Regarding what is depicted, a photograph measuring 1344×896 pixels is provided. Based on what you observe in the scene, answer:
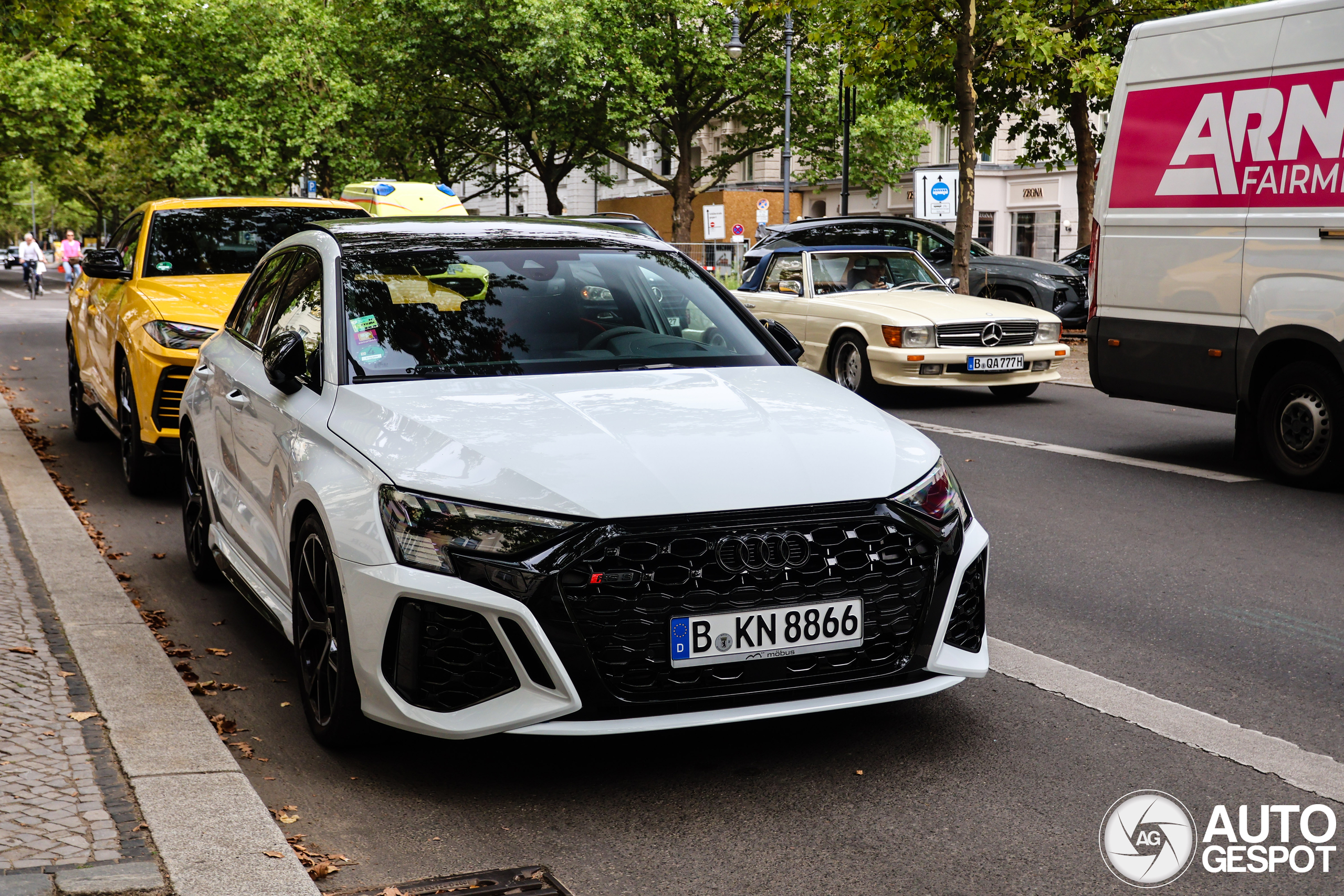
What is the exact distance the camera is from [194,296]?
8781 millimetres

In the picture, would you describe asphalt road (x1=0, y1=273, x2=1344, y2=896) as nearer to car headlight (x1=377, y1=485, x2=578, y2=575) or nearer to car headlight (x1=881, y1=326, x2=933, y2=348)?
car headlight (x1=377, y1=485, x2=578, y2=575)

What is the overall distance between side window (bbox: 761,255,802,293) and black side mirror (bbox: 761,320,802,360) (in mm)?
9521

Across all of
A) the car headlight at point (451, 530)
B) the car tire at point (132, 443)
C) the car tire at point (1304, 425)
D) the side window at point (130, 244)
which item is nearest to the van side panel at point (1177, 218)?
the car tire at point (1304, 425)

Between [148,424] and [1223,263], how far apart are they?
6606mm

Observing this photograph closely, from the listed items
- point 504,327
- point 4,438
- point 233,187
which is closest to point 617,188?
point 233,187

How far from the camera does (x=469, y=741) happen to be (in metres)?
4.39

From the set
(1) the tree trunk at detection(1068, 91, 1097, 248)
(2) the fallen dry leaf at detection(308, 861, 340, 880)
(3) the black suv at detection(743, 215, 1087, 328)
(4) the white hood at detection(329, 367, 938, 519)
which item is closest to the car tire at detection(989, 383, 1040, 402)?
(3) the black suv at detection(743, 215, 1087, 328)

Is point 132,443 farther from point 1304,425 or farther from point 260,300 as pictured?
point 1304,425

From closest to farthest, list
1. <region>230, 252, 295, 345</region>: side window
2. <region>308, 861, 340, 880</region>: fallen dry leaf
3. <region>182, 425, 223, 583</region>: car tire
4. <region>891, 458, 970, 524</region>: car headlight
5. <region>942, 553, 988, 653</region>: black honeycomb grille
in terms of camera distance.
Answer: <region>308, 861, 340, 880</region>: fallen dry leaf < <region>891, 458, 970, 524</region>: car headlight < <region>942, 553, 988, 653</region>: black honeycomb grille < <region>230, 252, 295, 345</region>: side window < <region>182, 425, 223, 583</region>: car tire

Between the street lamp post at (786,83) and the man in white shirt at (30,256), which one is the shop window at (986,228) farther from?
the man in white shirt at (30,256)

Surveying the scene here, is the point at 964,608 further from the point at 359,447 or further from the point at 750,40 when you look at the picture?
the point at 750,40

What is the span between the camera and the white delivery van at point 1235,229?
8.56 meters

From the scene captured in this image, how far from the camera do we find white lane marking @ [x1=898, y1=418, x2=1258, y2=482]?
938 cm

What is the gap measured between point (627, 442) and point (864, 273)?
443 inches
